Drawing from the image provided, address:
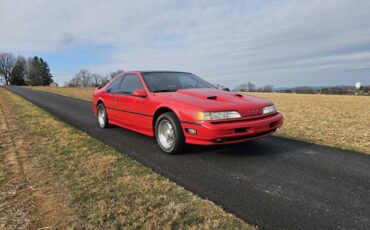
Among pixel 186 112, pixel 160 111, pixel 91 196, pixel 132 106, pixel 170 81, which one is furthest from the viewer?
pixel 132 106

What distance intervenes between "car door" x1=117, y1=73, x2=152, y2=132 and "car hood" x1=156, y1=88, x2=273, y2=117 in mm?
517

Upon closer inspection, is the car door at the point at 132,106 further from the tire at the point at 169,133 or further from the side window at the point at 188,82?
the side window at the point at 188,82

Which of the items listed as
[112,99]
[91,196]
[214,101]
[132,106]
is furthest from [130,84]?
[91,196]

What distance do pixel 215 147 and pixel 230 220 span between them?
2.66 m

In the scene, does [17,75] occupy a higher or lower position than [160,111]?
higher

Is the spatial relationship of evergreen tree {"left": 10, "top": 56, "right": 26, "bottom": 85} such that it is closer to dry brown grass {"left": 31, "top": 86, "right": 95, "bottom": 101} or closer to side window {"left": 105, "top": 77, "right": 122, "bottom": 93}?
dry brown grass {"left": 31, "top": 86, "right": 95, "bottom": 101}

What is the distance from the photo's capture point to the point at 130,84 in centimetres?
627

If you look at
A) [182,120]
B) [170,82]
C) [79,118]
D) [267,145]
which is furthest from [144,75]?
[79,118]

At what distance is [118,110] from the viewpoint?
21.8 feet

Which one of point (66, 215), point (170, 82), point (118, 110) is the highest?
point (170, 82)

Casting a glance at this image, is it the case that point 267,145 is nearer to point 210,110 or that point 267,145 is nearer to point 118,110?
point 210,110

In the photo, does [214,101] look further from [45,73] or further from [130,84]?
[45,73]

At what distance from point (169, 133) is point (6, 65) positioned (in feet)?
415

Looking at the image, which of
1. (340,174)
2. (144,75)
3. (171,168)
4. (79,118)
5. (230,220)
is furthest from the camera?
(79,118)
